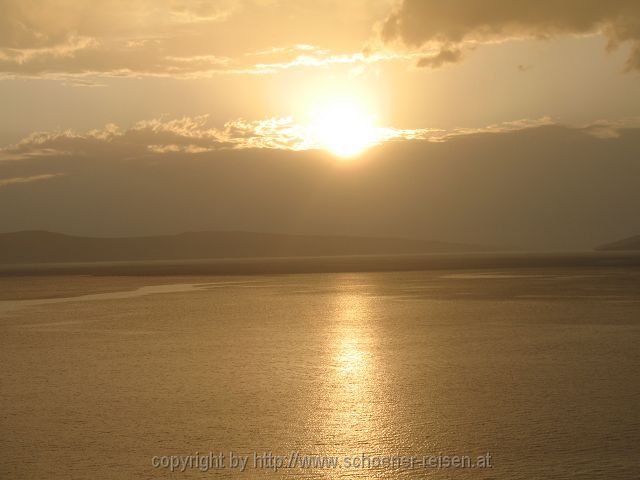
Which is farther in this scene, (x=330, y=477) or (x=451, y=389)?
(x=451, y=389)

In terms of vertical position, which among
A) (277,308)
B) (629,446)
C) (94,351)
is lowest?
(629,446)

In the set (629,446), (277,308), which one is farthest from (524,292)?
(629,446)

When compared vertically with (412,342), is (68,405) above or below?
below

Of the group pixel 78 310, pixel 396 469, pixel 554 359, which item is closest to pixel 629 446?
pixel 396 469

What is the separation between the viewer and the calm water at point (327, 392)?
31.6ft

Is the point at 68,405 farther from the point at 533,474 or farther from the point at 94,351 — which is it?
the point at 533,474

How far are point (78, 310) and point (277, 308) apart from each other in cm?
828

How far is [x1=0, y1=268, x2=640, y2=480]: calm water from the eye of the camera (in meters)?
9.64

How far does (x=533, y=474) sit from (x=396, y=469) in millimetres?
1555

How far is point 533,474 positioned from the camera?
875 cm

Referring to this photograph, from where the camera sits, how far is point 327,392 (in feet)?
43.8

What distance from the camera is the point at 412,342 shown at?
19.5m

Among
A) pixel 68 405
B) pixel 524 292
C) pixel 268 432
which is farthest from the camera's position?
pixel 524 292

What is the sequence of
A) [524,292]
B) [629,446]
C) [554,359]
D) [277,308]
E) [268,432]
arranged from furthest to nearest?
[524,292] → [277,308] → [554,359] → [268,432] → [629,446]
